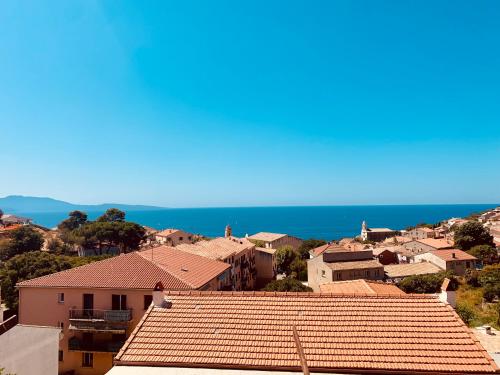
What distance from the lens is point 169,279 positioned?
25984 mm

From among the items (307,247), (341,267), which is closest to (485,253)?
(307,247)

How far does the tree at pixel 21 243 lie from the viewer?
258 feet

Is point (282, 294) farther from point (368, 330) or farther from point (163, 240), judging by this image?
point (163, 240)

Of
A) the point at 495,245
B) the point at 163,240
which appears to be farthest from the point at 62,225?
the point at 495,245

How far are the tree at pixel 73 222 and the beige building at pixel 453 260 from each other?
107m

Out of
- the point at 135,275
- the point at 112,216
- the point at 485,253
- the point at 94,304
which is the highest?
the point at 112,216

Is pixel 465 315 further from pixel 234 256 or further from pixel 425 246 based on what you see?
pixel 425 246

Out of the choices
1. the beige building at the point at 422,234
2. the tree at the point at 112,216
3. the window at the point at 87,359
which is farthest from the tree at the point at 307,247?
the tree at the point at 112,216

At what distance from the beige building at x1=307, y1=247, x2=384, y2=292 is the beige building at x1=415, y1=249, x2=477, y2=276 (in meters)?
15.2

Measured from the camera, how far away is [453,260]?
63.1 metres

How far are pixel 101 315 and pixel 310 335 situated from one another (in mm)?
19712

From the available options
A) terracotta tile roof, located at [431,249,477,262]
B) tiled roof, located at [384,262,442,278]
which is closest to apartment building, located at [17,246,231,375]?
tiled roof, located at [384,262,442,278]

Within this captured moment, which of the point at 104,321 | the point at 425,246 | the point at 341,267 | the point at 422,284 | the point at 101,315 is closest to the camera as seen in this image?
the point at 104,321

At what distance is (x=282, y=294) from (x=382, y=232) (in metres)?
139
